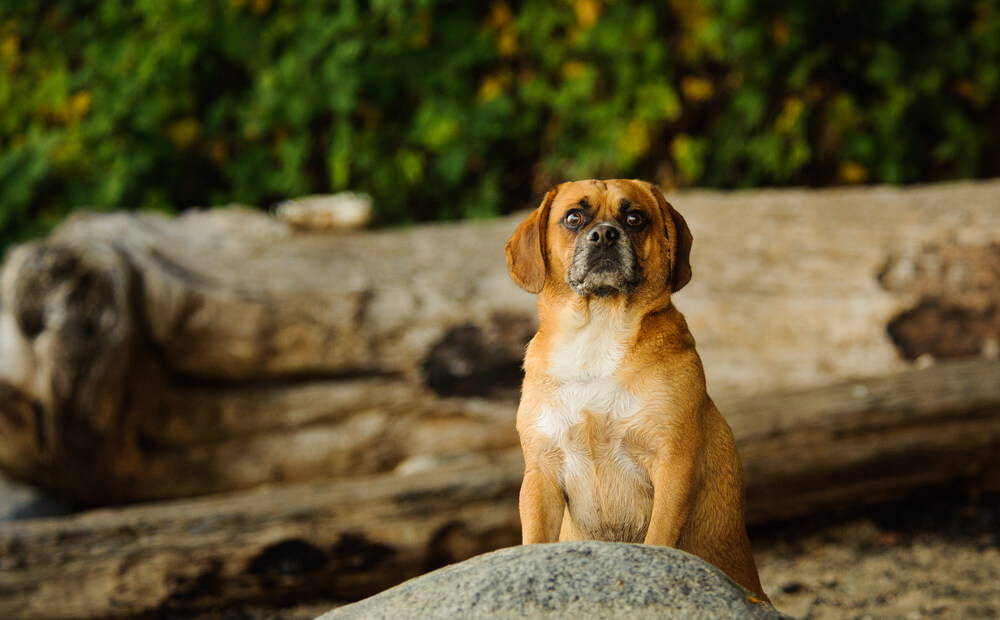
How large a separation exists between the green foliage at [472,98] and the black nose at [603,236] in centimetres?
475

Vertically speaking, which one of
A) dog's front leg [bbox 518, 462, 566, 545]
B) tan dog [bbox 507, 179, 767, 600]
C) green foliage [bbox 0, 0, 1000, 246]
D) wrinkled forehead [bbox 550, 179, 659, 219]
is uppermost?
green foliage [bbox 0, 0, 1000, 246]

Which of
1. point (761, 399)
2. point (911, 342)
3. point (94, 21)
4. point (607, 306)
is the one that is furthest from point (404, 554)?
point (94, 21)

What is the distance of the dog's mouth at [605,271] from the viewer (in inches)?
75.9

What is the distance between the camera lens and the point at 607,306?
2.00 meters

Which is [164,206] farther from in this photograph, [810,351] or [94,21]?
[810,351]

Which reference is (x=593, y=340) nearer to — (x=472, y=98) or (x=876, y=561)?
(x=876, y=561)

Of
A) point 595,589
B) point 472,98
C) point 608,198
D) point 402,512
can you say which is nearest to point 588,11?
point 472,98

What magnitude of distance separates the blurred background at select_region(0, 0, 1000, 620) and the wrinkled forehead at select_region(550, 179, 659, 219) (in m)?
2.12

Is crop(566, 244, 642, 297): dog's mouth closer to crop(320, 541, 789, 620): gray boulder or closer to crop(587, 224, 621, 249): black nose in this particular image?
crop(587, 224, 621, 249): black nose

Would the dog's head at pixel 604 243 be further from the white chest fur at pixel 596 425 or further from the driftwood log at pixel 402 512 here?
the driftwood log at pixel 402 512

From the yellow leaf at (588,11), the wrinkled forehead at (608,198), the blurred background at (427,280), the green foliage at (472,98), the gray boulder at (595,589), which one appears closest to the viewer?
the gray boulder at (595,589)

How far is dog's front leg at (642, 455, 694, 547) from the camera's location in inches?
74.3

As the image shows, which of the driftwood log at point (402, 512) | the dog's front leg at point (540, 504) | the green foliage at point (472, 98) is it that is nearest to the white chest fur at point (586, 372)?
the dog's front leg at point (540, 504)

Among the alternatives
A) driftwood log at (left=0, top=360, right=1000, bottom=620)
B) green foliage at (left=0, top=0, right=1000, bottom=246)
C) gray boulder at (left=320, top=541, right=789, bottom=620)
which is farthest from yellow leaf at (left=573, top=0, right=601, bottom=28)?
gray boulder at (left=320, top=541, right=789, bottom=620)
